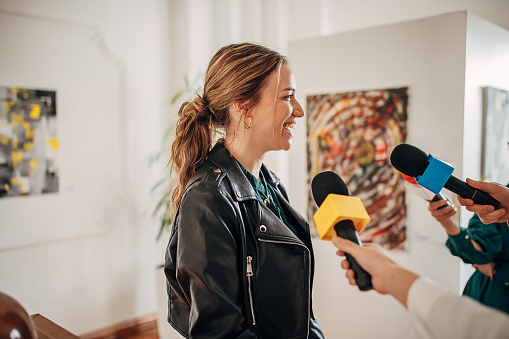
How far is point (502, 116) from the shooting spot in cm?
229

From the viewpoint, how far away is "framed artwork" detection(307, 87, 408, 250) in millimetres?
2350

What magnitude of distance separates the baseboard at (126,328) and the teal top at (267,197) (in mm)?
2392

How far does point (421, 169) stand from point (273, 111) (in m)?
0.55

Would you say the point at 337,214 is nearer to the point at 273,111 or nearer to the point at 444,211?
the point at 273,111

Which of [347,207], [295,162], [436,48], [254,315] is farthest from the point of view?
[295,162]

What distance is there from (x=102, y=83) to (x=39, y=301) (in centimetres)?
170

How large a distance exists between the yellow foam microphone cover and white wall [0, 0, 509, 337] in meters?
1.54

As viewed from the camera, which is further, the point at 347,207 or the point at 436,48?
the point at 436,48

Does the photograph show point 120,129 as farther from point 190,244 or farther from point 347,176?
point 190,244

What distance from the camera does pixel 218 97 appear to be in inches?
59.8

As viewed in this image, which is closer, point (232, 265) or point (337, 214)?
point (337, 214)

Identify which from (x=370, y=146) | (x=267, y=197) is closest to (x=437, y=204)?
(x=370, y=146)

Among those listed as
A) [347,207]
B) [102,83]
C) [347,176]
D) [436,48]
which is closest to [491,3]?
[436,48]

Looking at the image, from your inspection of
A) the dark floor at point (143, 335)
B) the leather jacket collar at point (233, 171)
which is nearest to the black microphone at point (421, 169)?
the leather jacket collar at point (233, 171)
